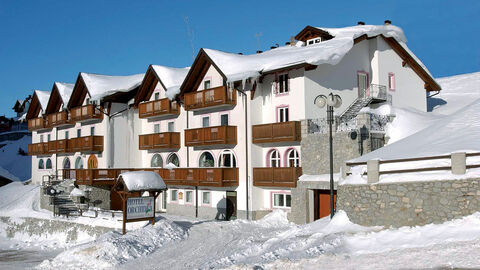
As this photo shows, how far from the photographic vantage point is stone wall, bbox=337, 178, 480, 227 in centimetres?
→ 1521

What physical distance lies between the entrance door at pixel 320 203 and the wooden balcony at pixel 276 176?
48.8 inches

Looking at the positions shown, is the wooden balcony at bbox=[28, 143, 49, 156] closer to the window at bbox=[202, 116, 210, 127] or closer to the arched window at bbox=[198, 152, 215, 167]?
the arched window at bbox=[198, 152, 215, 167]

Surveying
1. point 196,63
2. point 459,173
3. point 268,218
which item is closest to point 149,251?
point 268,218

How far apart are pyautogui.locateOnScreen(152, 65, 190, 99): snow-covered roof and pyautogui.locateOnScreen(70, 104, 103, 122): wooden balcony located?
6633 millimetres

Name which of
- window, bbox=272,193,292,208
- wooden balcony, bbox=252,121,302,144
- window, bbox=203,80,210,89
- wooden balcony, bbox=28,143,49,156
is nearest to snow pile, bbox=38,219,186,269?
window, bbox=272,193,292,208

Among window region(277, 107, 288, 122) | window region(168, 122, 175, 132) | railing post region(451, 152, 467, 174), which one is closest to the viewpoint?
railing post region(451, 152, 467, 174)

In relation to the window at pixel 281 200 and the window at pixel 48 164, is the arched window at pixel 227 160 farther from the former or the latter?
the window at pixel 48 164

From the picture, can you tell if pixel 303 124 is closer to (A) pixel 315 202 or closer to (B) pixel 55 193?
(A) pixel 315 202

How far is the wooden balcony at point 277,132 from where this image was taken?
26031 mm

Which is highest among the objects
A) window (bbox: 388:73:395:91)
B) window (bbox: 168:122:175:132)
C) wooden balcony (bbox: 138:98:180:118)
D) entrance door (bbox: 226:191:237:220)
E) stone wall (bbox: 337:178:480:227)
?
window (bbox: 388:73:395:91)

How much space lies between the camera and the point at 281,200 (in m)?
27.8

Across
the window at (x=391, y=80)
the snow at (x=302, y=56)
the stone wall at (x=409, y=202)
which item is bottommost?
the stone wall at (x=409, y=202)

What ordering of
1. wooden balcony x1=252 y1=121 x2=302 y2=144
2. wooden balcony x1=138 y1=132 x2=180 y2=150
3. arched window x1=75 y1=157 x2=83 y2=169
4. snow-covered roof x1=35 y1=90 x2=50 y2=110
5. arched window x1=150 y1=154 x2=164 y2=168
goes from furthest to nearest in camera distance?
snow-covered roof x1=35 y1=90 x2=50 y2=110
arched window x1=75 y1=157 x2=83 y2=169
arched window x1=150 y1=154 x2=164 y2=168
wooden balcony x1=138 y1=132 x2=180 y2=150
wooden balcony x1=252 y1=121 x2=302 y2=144

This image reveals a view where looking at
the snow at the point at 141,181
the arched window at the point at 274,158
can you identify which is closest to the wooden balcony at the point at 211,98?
the arched window at the point at 274,158
